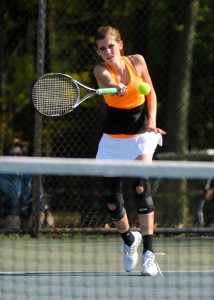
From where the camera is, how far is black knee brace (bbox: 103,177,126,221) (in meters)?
6.57

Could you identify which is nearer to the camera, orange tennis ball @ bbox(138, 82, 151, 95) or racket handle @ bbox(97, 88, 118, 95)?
racket handle @ bbox(97, 88, 118, 95)

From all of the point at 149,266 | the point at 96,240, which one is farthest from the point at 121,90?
the point at 96,240

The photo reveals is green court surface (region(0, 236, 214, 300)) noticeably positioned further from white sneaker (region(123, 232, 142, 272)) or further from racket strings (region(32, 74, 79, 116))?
racket strings (region(32, 74, 79, 116))

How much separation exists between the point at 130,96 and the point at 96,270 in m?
1.18

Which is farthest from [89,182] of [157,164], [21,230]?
[157,164]

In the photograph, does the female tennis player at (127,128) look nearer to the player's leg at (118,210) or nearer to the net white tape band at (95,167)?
the player's leg at (118,210)

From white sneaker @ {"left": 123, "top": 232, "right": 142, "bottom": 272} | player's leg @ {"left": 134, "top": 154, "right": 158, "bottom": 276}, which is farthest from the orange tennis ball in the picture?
white sneaker @ {"left": 123, "top": 232, "right": 142, "bottom": 272}

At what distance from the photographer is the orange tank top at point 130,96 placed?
6.50 meters

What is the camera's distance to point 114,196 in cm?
661

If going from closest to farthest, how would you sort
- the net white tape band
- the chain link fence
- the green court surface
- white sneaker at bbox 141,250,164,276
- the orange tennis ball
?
1. the net white tape band
2. the green court surface
3. white sneaker at bbox 141,250,164,276
4. the orange tennis ball
5. the chain link fence

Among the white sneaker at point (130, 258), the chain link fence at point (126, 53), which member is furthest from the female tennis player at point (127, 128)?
the chain link fence at point (126, 53)

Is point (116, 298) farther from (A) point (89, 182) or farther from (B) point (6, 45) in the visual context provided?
(B) point (6, 45)

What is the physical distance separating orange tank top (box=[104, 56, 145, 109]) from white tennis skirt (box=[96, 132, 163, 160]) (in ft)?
0.71

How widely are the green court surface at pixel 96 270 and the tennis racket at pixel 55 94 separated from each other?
110cm
